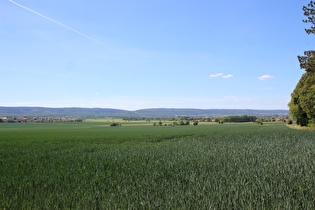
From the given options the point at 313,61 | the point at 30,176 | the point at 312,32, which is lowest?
the point at 30,176

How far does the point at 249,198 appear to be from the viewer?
7836 millimetres

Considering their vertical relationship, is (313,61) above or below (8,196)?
above

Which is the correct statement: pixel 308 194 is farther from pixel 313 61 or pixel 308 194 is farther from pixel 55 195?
pixel 313 61

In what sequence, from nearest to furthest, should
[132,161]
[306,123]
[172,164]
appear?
[172,164] → [132,161] → [306,123]

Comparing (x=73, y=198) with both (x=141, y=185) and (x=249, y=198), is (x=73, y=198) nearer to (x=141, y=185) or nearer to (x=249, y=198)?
(x=141, y=185)

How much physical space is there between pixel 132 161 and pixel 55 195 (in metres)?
6.72

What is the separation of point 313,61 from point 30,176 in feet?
115

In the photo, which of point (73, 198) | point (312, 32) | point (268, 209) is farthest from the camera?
point (312, 32)

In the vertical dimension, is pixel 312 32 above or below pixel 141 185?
above

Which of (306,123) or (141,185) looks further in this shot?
(306,123)

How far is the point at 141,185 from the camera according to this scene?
977cm

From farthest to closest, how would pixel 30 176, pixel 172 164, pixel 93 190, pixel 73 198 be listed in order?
pixel 172 164 < pixel 30 176 < pixel 93 190 < pixel 73 198

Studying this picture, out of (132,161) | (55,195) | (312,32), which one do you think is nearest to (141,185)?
(55,195)

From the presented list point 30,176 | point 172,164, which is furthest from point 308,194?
point 30,176
